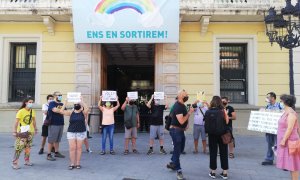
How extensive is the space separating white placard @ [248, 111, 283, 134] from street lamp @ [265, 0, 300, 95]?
0.71 metres

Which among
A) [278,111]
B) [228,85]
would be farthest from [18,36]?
[278,111]

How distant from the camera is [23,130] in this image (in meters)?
7.46

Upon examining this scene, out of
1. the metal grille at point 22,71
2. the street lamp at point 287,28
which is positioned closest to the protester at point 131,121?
the street lamp at point 287,28

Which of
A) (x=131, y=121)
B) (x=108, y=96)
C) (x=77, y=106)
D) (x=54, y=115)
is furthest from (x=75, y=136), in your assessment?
(x=131, y=121)

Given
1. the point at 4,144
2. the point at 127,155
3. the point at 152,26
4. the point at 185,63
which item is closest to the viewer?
the point at 127,155

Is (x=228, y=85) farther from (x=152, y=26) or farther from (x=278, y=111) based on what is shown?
(x=278, y=111)

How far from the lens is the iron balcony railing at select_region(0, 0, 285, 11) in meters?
12.9

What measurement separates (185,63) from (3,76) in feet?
26.7

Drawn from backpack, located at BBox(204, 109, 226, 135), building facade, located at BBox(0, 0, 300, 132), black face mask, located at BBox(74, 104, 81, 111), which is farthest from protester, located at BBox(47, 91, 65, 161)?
building facade, located at BBox(0, 0, 300, 132)

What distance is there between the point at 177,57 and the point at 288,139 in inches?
337

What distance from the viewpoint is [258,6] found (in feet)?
42.4

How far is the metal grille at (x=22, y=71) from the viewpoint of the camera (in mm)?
14250

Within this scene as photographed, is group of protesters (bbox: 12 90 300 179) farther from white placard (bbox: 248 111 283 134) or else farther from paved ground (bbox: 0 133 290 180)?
white placard (bbox: 248 111 283 134)

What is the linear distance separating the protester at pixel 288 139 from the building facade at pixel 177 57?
782cm
